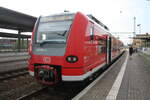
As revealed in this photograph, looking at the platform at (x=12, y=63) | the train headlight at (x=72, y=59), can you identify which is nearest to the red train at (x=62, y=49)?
the train headlight at (x=72, y=59)

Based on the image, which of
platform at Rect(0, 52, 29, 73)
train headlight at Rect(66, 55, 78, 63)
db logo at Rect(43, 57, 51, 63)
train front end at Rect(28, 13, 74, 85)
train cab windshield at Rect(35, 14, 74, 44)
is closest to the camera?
train headlight at Rect(66, 55, 78, 63)

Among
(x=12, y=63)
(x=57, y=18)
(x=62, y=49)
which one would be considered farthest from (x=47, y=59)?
(x=12, y=63)

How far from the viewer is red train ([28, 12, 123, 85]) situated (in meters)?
5.00

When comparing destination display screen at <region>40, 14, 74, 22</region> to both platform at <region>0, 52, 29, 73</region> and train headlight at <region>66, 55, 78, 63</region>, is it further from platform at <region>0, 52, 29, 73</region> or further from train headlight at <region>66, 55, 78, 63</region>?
platform at <region>0, 52, 29, 73</region>

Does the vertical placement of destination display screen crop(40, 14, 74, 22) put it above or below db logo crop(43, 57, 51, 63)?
above

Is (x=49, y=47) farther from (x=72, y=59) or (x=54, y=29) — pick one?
(x=72, y=59)

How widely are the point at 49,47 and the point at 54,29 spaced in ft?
2.30

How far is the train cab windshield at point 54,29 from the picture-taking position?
17.8 ft

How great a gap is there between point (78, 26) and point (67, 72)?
1555 millimetres

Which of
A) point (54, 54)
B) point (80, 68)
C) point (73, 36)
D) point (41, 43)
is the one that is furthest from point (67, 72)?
point (41, 43)

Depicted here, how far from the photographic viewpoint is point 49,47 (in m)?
5.46

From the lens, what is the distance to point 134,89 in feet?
18.5

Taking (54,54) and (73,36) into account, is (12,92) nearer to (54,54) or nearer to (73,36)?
(54,54)

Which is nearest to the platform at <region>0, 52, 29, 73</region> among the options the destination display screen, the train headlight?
the destination display screen
